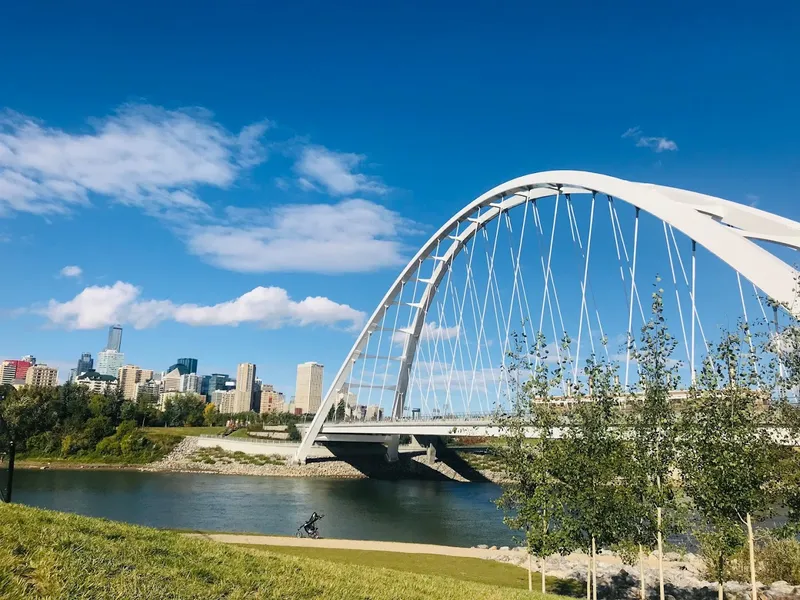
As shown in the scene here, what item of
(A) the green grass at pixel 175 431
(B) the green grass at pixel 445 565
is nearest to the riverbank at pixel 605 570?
(B) the green grass at pixel 445 565

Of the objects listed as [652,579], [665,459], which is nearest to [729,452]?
[665,459]

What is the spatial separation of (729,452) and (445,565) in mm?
8776

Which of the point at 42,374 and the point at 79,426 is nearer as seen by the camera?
the point at 79,426

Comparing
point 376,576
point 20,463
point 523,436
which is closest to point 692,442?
point 523,436

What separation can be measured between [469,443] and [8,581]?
263 feet

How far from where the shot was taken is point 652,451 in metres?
11.7

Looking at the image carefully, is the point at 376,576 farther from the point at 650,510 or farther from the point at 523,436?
the point at 523,436

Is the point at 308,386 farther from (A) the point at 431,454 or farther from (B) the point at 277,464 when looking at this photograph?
(B) the point at 277,464

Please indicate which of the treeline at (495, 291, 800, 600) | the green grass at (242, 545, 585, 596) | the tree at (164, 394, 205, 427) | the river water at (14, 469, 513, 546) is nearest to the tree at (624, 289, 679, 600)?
the treeline at (495, 291, 800, 600)

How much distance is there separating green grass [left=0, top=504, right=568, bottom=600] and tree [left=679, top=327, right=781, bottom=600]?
5.60 metres

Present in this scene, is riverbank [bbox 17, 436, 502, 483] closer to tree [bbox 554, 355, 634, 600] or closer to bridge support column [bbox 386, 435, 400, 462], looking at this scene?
bridge support column [bbox 386, 435, 400, 462]

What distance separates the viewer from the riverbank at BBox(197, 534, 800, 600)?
48.1ft

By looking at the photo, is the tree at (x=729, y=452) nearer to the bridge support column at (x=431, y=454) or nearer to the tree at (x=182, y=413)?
the bridge support column at (x=431, y=454)

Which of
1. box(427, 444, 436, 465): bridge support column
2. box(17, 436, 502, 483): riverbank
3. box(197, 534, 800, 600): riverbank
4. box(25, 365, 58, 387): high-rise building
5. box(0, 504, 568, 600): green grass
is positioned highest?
box(25, 365, 58, 387): high-rise building
